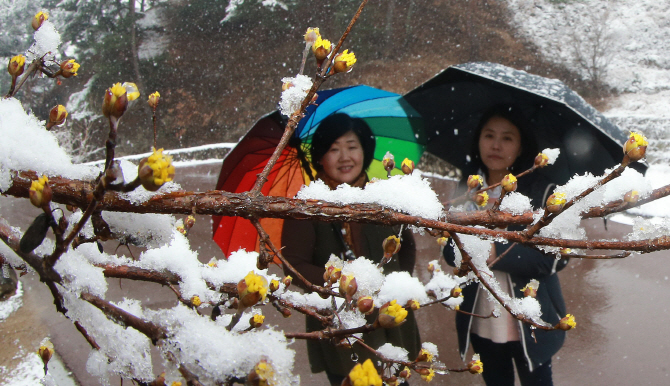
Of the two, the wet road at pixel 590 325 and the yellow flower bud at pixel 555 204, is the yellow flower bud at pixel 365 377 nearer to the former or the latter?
the yellow flower bud at pixel 555 204

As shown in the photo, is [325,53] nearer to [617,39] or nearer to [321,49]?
[321,49]

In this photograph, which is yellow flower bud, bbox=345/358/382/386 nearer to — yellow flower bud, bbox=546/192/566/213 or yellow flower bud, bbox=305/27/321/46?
yellow flower bud, bbox=546/192/566/213

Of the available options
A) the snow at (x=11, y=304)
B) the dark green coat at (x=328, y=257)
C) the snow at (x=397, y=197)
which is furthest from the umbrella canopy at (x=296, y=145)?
the snow at (x=11, y=304)

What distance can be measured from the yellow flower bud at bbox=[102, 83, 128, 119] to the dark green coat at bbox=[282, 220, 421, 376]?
124cm

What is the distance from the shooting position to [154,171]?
47 cm

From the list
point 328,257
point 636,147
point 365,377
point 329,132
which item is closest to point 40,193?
point 365,377

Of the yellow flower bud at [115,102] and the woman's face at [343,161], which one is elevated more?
the yellow flower bud at [115,102]

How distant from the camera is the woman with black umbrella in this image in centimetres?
177

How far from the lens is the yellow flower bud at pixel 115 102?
499mm

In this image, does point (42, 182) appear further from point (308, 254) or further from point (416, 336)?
point (416, 336)

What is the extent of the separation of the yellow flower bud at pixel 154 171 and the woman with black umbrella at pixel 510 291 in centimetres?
153

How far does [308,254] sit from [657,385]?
257cm

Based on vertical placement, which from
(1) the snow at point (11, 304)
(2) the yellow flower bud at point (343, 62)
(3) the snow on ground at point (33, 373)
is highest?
(2) the yellow flower bud at point (343, 62)

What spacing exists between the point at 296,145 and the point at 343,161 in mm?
→ 236
